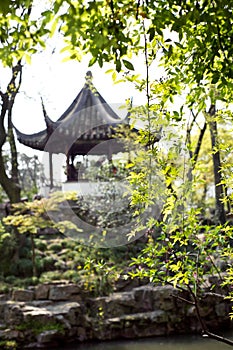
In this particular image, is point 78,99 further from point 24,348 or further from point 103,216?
point 24,348

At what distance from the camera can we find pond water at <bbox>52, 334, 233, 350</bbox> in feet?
19.6

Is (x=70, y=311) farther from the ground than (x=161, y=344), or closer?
farther from the ground

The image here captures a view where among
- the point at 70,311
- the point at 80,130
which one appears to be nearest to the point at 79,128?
the point at 80,130

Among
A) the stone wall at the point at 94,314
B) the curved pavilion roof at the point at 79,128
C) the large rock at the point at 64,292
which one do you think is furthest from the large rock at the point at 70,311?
the curved pavilion roof at the point at 79,128

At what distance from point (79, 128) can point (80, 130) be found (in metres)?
0.09

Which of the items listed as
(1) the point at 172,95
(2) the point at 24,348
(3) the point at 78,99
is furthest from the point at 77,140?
(1) the point at 172,95

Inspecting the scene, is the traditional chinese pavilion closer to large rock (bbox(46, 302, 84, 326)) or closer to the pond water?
large rock (bbox(46, 302, 84, 326))

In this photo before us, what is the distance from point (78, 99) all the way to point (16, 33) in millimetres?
11635

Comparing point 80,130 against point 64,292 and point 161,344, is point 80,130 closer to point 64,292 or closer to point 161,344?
point 64,292

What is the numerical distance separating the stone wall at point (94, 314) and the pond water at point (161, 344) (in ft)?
0.83

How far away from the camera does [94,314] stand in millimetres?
7246

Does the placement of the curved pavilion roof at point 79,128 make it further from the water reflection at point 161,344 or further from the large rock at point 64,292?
the water reflection at point 161,344

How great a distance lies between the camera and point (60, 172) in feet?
42.5

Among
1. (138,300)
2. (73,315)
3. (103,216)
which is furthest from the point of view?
(103,216)
